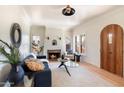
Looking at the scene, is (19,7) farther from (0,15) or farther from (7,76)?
(7,76)

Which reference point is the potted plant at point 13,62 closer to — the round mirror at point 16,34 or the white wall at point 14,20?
the white wall at point 14,20

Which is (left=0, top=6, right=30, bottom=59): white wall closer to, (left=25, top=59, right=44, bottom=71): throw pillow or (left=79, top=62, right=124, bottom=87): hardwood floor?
(left=25, top=59, right=44, bottom=71): throw pillow

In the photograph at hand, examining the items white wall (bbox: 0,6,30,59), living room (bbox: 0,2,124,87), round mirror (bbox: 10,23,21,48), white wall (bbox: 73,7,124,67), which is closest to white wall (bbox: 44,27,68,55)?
living room (bbox: 0,2,124,87)

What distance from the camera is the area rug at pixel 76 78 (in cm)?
221

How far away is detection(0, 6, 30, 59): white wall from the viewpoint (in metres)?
2.15

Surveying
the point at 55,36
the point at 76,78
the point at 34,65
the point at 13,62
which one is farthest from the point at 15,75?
the point at 76,78

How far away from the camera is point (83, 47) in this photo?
258 centimetres

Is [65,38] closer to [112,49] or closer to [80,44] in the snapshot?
[80,44]

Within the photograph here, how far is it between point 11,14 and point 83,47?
123 cm

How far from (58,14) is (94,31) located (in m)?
0.73

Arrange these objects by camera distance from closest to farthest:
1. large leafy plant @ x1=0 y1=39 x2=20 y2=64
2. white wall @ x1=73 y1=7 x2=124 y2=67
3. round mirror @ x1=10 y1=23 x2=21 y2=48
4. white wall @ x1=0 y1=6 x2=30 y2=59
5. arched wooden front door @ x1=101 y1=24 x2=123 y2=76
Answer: large leafy plant @ x1=0 y1=39 x2=20 y2=64, white wall @ x1=0 y1=6 x2=30 y2=59, round mirror @ x1=10 y1=23 x2=21 y2=48, white wall @ x1=73 y1=7 x2=124 y2=67, arched wooden front door @ x1=101 y1=24 x2=123 y2=76

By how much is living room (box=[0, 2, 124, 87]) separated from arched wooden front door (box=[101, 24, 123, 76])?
0.23ft
